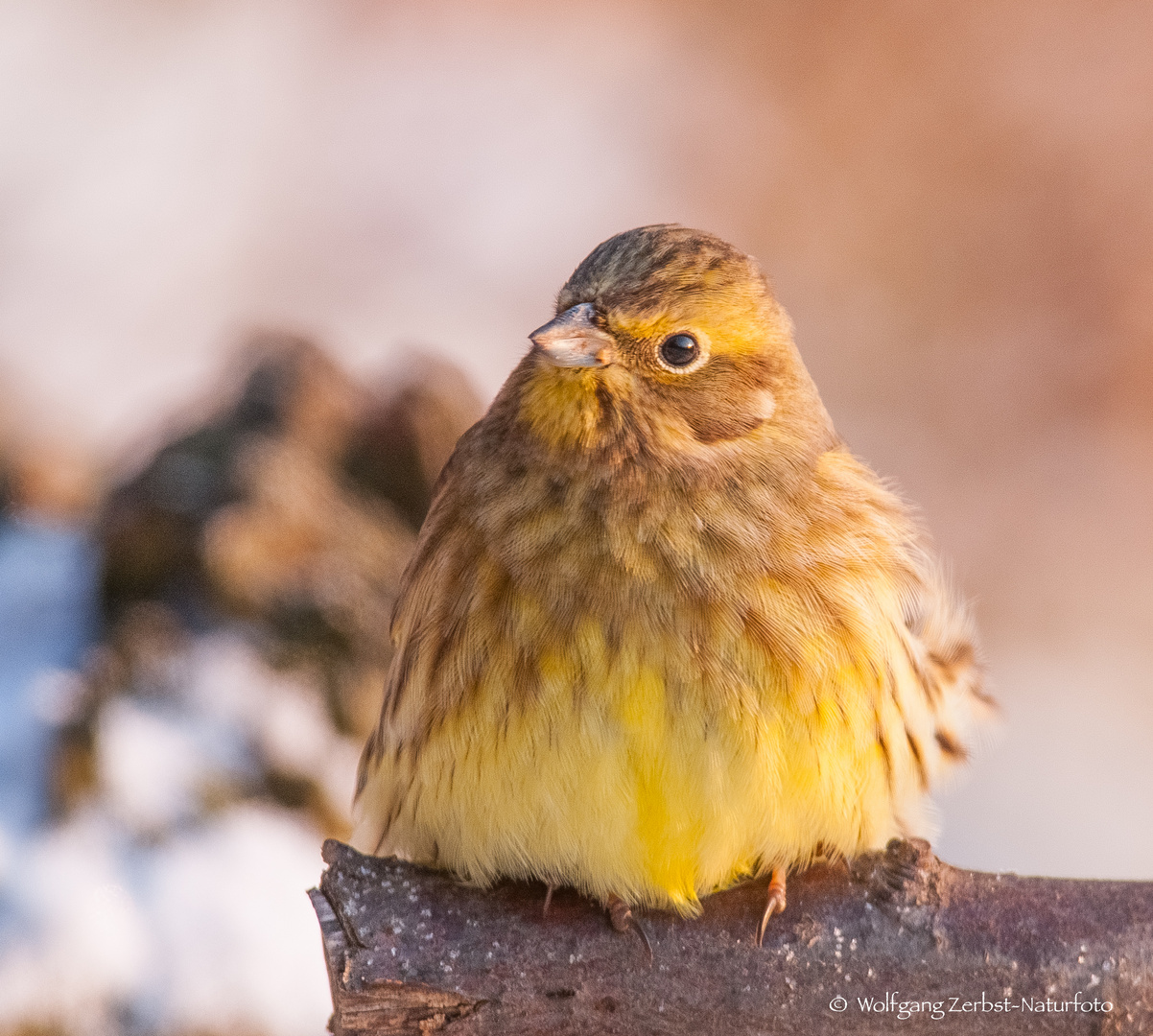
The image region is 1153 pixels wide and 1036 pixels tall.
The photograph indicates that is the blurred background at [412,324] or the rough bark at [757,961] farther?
the blurred background at [412,324]

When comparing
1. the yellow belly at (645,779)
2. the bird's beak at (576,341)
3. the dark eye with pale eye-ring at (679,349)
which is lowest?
the yellow belly at (645,779)

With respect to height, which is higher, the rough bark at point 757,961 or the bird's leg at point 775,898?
the bird's leg at point 775,898

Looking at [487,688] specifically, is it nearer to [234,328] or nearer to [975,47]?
[234,328]

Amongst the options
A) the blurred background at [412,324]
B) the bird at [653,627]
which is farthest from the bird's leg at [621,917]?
the blurred background at [412,324]

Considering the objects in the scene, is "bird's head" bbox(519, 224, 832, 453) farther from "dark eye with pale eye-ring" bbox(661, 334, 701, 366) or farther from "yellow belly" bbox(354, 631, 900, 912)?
"yellow belly" bbox(354, 631, 900, 912)

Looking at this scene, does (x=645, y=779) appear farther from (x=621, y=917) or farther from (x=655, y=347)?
(x=655, y=347)

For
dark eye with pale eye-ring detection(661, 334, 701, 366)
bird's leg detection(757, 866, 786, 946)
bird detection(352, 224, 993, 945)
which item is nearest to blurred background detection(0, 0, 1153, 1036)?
bird detection(352, 224, 993, 945)

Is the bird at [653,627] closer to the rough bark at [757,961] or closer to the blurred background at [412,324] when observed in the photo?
the rough bark at [757,961]
